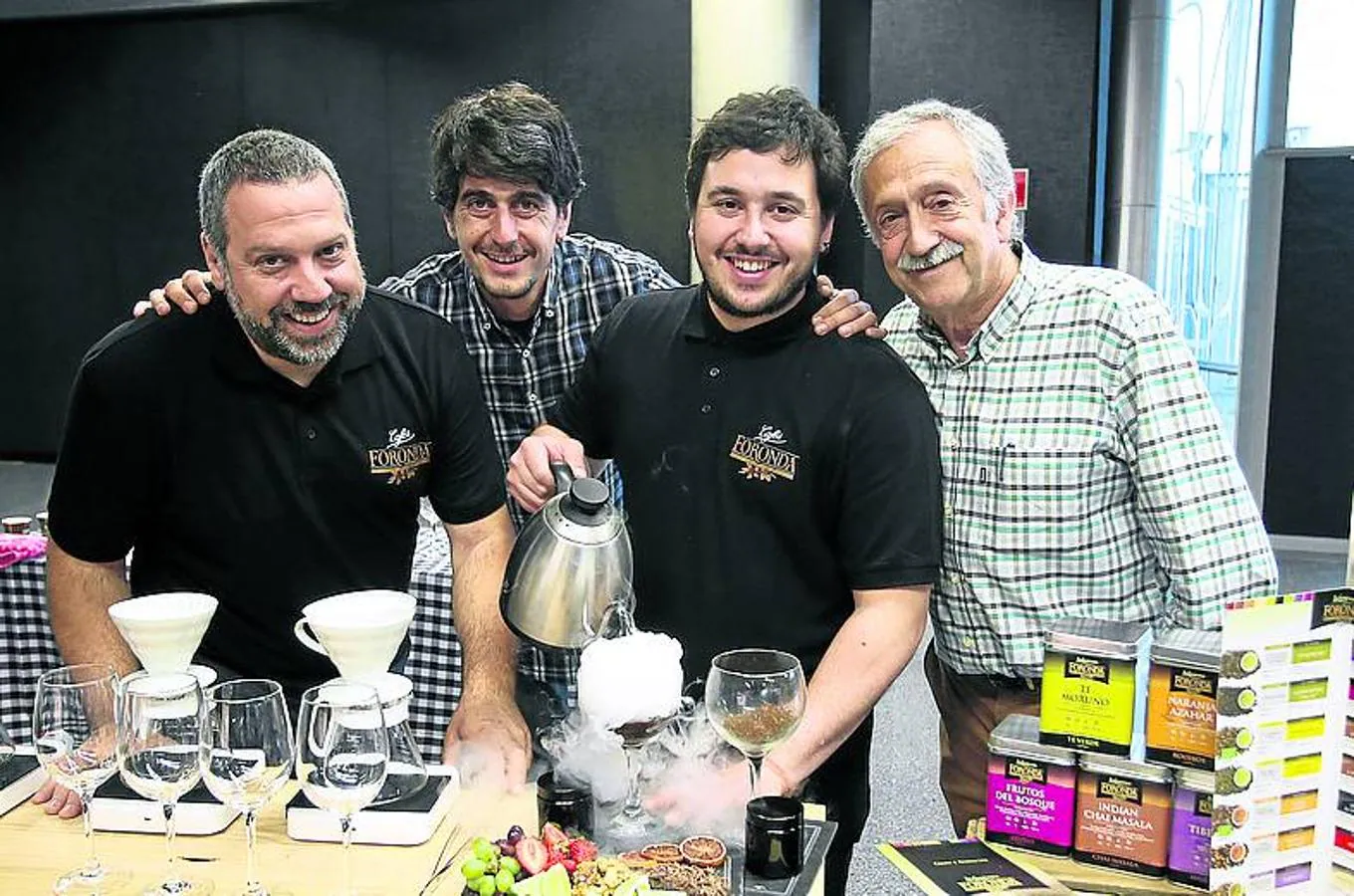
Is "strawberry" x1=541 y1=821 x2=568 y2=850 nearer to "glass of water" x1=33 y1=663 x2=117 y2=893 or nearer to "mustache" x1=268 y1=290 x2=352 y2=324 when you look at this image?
"glass of water" x1=33 y1=663 x2=117 y2=893

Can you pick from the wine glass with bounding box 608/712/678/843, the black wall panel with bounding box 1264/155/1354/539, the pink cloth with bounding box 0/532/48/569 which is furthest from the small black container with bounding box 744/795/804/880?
the black wall panel with bounding box 1264/155/1354/539

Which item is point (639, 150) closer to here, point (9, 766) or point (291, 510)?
point (291, 510)

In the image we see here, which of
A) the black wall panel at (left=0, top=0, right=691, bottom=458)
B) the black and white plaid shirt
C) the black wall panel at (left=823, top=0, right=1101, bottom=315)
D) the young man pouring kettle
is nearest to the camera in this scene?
the young man pouring kettle

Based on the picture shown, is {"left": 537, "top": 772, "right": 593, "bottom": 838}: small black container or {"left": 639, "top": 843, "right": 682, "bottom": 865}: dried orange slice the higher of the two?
{"left": 537, "top": 772, "right": 593, "bottom": 838}: small black container

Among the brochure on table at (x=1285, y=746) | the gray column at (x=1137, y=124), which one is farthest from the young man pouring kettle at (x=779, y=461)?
the gray column at (x=1137, y=124)

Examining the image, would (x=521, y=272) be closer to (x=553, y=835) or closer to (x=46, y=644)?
(x=553, y=835)

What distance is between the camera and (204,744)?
129 centimetres

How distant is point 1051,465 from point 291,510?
1237mm

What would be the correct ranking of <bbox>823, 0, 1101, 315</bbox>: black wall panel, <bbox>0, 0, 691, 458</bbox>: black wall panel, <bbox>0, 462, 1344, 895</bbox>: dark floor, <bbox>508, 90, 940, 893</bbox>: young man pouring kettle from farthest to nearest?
<bbox>0, 0, 691, 458</bbox>: black wall panel, <bbox>823, 0, 1101, 315</bbox>: black wall panel, <bbox>0, 462, 1344, 895</bbox>: dark floor, <bbox>508, 90, 940, 893</bbox>: young man pouring kettle

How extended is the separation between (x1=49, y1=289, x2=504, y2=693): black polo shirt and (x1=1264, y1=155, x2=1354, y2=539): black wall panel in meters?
5.25

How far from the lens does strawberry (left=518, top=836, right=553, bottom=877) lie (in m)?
1.27

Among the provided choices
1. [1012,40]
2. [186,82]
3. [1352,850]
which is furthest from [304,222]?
[186,82]

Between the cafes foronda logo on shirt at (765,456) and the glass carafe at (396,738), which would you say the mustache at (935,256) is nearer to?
the cafes foronda logo on shirt at (765,456)

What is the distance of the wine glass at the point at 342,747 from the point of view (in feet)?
4.14
